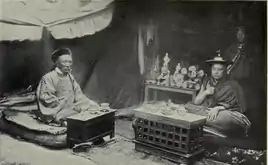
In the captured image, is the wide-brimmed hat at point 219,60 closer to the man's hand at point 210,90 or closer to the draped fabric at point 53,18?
the man's hand at point 210,90

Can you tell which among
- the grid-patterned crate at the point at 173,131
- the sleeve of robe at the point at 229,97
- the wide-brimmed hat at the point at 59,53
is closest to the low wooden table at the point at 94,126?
the grid-patterned crate at the point at 173,131

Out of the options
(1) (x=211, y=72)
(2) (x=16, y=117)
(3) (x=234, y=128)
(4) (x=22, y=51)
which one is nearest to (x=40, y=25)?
(4) (x=22, y=51)

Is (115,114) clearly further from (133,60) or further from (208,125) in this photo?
(208,125)

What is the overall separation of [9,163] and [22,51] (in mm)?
390

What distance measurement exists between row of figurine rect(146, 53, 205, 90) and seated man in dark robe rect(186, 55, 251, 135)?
0.08 ft

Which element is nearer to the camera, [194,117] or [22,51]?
[194,117]

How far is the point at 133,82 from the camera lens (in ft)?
4.32

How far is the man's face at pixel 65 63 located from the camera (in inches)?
55.0

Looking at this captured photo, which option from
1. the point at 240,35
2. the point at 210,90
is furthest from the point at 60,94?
the point at 240,35

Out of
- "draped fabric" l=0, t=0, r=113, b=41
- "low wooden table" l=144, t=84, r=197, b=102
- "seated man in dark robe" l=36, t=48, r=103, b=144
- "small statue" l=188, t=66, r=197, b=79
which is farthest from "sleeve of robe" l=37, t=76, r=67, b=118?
"small statue" l=188, t=66, r=197, b=79

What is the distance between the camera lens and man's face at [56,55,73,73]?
1.40 meters

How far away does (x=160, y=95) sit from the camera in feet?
4.20

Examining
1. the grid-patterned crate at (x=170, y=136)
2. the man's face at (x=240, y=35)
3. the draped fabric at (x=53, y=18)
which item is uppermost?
the draped fabric at (x=53, y=18)

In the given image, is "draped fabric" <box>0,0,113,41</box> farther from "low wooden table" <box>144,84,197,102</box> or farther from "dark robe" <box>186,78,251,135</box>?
"dark robe" <box>186,78,251,135</box>
